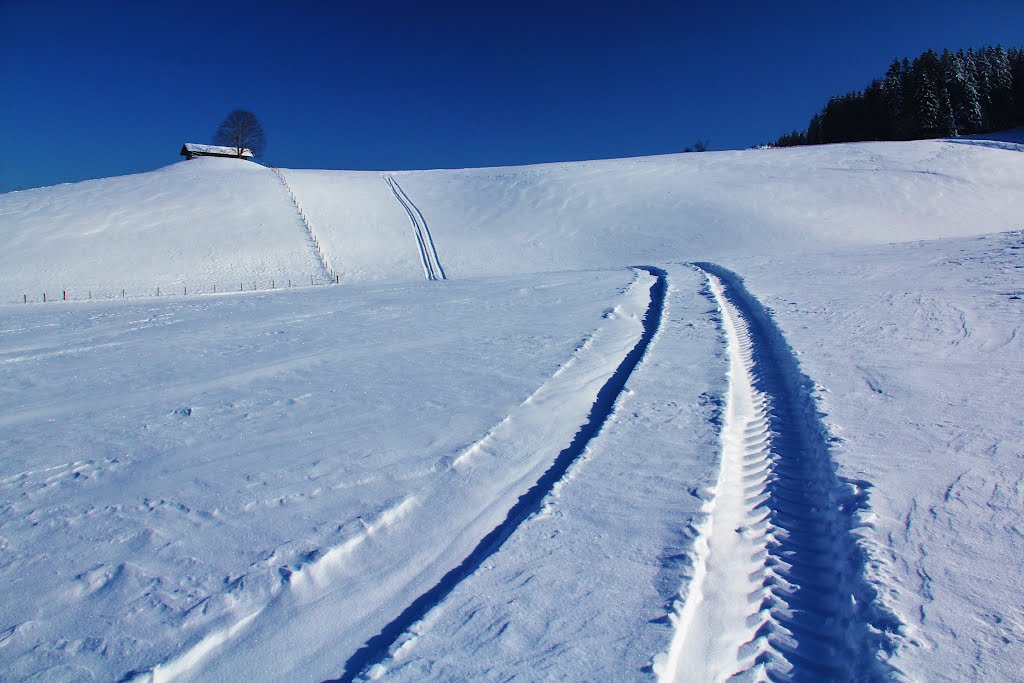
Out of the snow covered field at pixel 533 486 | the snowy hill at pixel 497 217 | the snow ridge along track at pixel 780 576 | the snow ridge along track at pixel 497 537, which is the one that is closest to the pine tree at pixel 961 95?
the snowy hill at pixel 497 217

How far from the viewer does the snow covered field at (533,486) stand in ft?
9.87

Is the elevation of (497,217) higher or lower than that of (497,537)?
higher

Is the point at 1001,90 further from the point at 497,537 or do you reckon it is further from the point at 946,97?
the point at 497,537

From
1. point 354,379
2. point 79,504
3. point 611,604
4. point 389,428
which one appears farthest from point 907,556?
point 354,379

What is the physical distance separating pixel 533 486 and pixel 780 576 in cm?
182

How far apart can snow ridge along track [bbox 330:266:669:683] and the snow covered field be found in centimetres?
2

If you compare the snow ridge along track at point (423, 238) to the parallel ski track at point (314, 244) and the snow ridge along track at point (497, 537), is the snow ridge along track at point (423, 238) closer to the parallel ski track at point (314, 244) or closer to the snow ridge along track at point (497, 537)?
the parallel ski track at point (314, 244)

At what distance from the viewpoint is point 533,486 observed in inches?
184

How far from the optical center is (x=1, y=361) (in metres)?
9.27

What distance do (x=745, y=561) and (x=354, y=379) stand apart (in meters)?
5.37

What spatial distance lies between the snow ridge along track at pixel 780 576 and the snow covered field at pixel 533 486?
2cm

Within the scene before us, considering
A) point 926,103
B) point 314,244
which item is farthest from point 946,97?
point 314,244

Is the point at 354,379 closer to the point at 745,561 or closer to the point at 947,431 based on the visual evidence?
the point at 745,561

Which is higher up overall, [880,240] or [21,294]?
[21,294]
